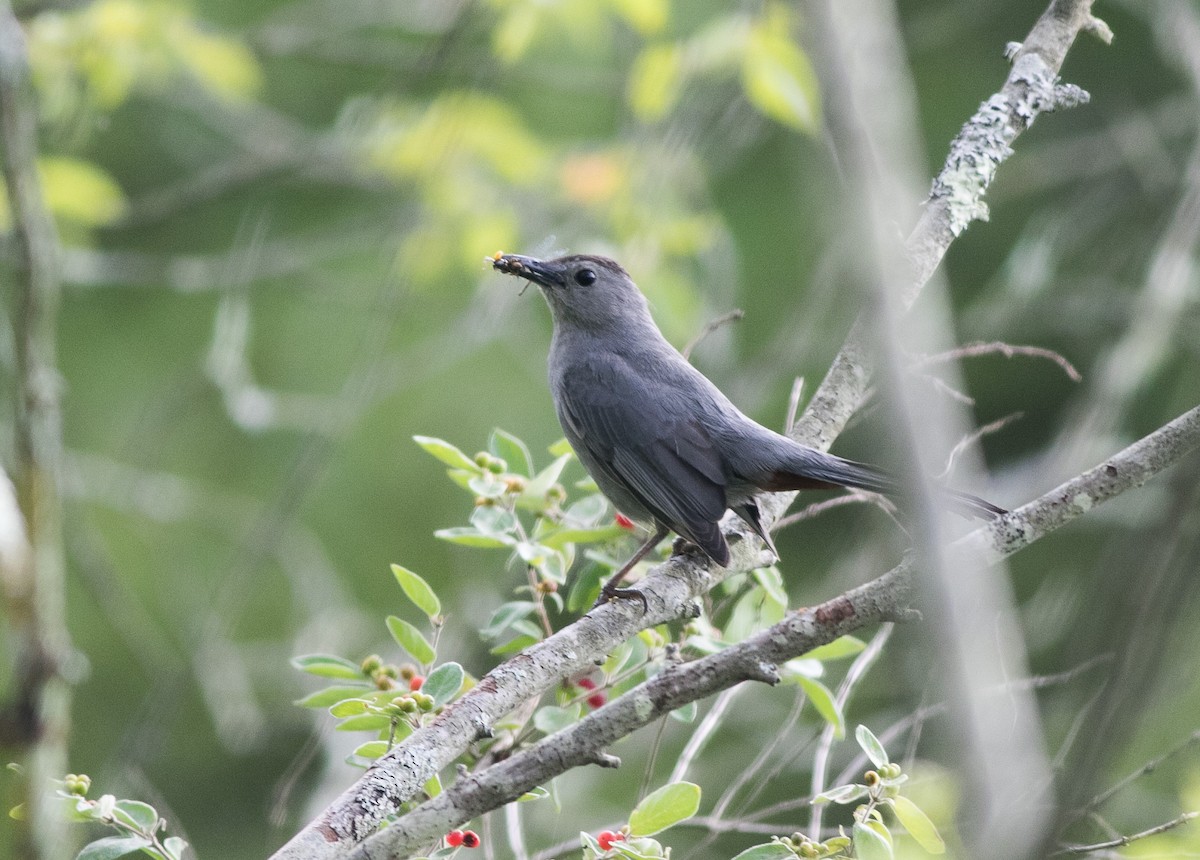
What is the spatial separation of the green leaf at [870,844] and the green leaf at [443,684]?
0.75 m

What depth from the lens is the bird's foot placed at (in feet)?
8.68

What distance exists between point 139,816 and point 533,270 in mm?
2788

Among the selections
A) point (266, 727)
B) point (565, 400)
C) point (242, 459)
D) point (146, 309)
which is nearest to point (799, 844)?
point (565, 400)

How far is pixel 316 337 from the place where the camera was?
29.5 feet

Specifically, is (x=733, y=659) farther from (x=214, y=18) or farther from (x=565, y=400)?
(x=214, y=18)

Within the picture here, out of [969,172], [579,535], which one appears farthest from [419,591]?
[969,172]

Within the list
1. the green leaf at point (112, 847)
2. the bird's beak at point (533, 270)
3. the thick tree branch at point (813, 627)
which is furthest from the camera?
the bird's beak at point (533, 270)

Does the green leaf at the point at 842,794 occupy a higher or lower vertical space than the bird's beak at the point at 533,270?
lower

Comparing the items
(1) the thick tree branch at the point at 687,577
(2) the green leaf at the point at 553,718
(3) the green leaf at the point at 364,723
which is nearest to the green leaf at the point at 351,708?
(3) the green leaf at the point at 364,723

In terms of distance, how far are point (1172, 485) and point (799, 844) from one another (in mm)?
1163

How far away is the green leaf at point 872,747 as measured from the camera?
7.09 ft

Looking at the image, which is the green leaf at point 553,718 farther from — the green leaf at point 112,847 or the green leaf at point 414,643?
the green leaf at point 112,847

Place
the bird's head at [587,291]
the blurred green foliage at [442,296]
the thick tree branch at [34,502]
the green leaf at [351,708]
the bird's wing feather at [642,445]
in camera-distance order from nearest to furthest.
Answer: the thick tree branch at [34,502], the green leaf at [351,708], the bird's wing feather at [642,445], the bird's head at [587,291], the blurred green foliage at [442,296]

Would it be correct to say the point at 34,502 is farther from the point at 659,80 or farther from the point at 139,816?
the point at 659,80
